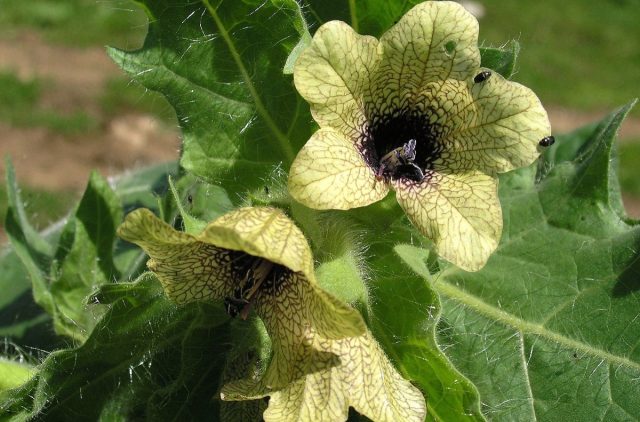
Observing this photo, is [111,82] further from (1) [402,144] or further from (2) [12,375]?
(1) [402,144]

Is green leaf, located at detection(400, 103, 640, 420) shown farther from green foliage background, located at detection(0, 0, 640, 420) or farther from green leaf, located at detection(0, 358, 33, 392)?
green leaf, located at detection(0, 358, 33, 392)

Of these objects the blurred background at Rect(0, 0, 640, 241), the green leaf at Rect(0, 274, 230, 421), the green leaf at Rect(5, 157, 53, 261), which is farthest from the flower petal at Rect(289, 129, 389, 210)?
the blurred background at Rect(0, 0, 640, 241)

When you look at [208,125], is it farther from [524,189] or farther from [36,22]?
[36,22]

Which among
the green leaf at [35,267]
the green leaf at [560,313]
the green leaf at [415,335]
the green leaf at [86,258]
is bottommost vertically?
the green leaf at [35,267]

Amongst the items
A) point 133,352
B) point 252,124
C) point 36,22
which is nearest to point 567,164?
point 252,124

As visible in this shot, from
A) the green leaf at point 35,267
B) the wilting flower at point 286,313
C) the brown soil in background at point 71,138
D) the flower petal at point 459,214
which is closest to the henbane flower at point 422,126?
the flower petal at point 459,214

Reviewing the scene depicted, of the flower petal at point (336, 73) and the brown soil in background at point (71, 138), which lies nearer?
the flower petal at point (336, 73)

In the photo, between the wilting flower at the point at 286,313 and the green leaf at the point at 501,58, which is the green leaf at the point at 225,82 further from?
the green leaf at the point at 501,58
